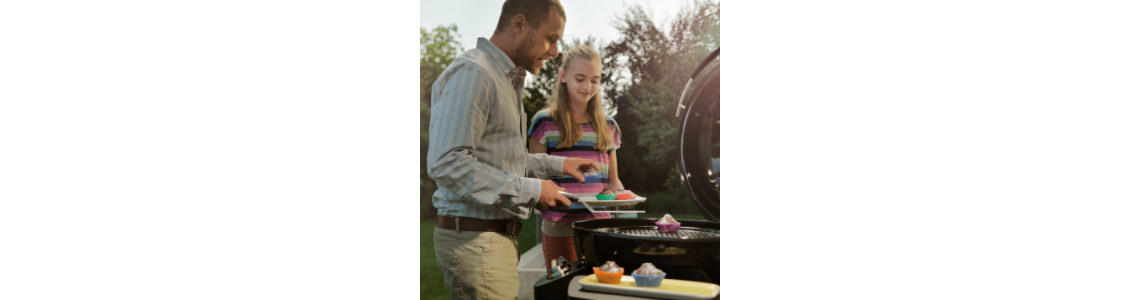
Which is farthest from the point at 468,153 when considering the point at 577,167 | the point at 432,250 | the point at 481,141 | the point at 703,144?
the point at 703,144

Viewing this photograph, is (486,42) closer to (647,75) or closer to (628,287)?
(647,75)

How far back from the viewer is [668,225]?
2064 millimetres

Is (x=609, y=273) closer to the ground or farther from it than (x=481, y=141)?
closer to the ground

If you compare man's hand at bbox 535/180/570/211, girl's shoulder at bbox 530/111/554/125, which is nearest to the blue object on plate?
man's hand at bbox 535/180/570/211

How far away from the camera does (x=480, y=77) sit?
1.85 m

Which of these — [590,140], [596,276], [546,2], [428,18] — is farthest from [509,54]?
[596,276]

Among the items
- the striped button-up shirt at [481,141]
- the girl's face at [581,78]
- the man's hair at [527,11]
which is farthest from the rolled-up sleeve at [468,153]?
the girl's face at [581,78]

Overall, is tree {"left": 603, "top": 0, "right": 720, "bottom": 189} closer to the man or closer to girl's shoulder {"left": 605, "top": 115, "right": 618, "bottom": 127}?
girl's shoulder {"left": 605, "top": 115, "right": 618, "bottom": 127}

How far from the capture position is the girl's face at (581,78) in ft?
7.04

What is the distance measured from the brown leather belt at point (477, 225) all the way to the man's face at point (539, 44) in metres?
0.50

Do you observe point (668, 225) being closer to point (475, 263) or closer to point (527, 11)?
point (475, 263)

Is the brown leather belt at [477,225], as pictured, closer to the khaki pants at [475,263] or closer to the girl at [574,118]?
the khaki pants at [475,263]

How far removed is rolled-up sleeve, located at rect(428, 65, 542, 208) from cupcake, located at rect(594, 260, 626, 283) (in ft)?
0.93

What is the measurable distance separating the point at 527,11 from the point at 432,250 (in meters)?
0.90
